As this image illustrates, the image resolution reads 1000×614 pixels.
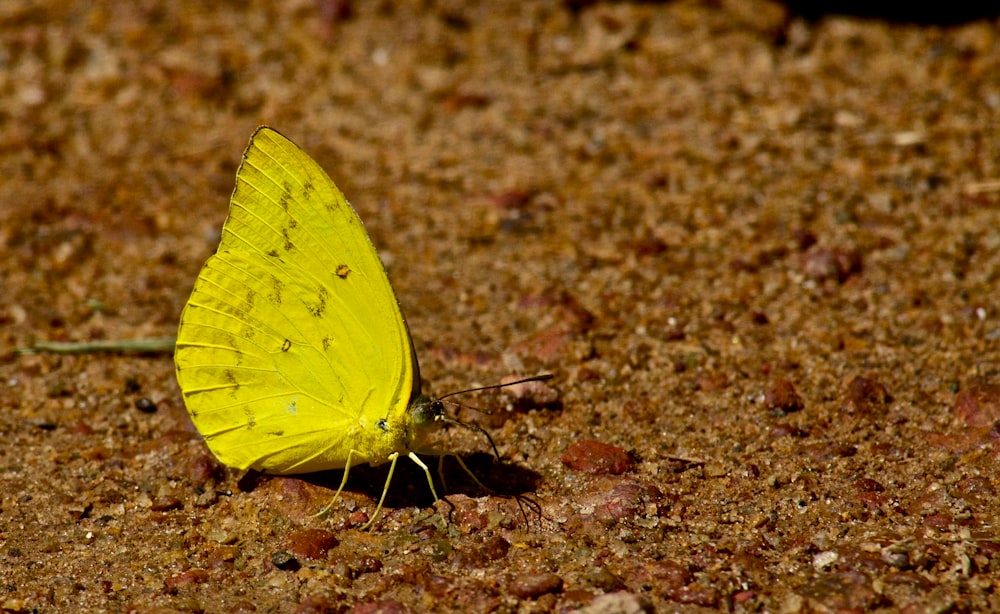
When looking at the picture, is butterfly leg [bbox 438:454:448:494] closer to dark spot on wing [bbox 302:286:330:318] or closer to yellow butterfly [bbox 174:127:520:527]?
yellow butterfly [bbox 174:127:520:527]

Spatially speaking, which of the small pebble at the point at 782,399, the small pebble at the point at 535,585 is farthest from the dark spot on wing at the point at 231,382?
the small pebble at the point at 782,399

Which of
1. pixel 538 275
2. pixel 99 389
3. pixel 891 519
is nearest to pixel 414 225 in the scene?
pixel 538 275

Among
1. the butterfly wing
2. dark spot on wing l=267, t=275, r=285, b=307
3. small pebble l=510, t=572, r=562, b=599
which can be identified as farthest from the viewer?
dark spot on wing l=267, t=275, r=285, b=307

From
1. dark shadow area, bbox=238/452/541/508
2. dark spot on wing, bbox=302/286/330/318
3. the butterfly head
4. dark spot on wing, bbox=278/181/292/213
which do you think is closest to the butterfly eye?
the butterfly head

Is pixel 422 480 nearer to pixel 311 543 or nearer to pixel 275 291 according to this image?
pixel 311 543

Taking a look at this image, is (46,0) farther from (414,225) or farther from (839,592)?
(839,592)

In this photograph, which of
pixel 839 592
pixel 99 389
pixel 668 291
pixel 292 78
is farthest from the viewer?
pixel 292 78

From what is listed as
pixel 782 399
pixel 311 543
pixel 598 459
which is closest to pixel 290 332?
pixel 311 543
